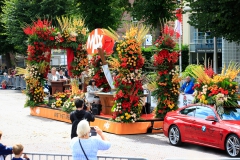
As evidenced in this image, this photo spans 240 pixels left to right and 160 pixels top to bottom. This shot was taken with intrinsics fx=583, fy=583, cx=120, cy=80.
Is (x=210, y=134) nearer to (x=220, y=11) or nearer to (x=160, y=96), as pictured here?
(x=160, y=96)

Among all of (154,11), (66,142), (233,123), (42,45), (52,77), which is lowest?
(66,142)

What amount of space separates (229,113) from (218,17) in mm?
8798

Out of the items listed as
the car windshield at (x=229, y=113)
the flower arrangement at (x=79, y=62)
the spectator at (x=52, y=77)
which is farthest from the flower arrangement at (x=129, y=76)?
the spectator at (x=52, y=77)

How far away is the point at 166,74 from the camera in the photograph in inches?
746

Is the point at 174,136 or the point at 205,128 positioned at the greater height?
the point at 205,128

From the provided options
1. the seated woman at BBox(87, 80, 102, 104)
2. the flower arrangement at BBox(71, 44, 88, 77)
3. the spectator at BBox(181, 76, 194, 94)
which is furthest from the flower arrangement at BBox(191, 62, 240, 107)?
the flower arrangement at BBox(71, 44, 88, 77)

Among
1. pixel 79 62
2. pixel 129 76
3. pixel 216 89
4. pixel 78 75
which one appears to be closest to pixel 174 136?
pixel 216 89

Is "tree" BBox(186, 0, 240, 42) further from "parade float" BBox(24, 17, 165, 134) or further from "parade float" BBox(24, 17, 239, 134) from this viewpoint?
"parade float" BBox(24, 17, 165, 134)

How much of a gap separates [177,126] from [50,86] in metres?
13.5

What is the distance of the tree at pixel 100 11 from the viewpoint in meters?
34.7

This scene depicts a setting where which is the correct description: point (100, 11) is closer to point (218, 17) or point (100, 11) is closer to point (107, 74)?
point (218, 17)

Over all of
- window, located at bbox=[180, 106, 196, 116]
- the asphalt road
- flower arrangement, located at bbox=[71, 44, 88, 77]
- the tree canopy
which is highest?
the tree canopy

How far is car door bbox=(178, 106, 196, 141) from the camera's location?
1566 cm

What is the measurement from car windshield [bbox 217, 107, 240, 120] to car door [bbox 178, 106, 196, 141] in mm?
837
